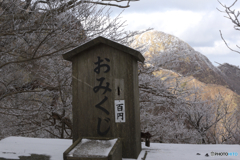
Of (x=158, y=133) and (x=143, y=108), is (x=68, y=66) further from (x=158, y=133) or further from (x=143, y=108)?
(x=158, y=133)

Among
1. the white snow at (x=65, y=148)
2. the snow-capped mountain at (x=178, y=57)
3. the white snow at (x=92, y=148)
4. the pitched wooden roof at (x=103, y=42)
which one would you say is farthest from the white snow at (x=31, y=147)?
the snow-capped mountain at (x=178, y=57)

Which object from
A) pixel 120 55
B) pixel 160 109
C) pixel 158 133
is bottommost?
pixel 158 133

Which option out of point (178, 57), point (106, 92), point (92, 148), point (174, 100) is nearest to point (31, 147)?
point (92, 148)

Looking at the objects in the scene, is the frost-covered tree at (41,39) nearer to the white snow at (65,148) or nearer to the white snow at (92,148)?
the white snow at (65,148)

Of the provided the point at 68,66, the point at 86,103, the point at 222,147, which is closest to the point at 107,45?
the point at 86,103

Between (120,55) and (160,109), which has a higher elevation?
(120,55)

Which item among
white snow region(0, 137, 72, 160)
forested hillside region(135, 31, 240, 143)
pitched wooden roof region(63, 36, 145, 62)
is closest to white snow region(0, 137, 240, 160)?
white snow region(0, 137, 72, 160)

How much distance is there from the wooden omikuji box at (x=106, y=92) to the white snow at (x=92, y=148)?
14 cm

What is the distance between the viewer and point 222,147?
329cm

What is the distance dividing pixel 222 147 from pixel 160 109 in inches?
280

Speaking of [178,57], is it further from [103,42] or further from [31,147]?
[31,147]

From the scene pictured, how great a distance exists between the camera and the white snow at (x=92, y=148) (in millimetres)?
2211

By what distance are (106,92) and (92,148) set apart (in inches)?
27.9

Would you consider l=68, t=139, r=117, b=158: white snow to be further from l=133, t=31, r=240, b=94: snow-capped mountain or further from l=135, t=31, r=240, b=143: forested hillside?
l=133, t=31, r=240, b=94: snow-capped mountain
